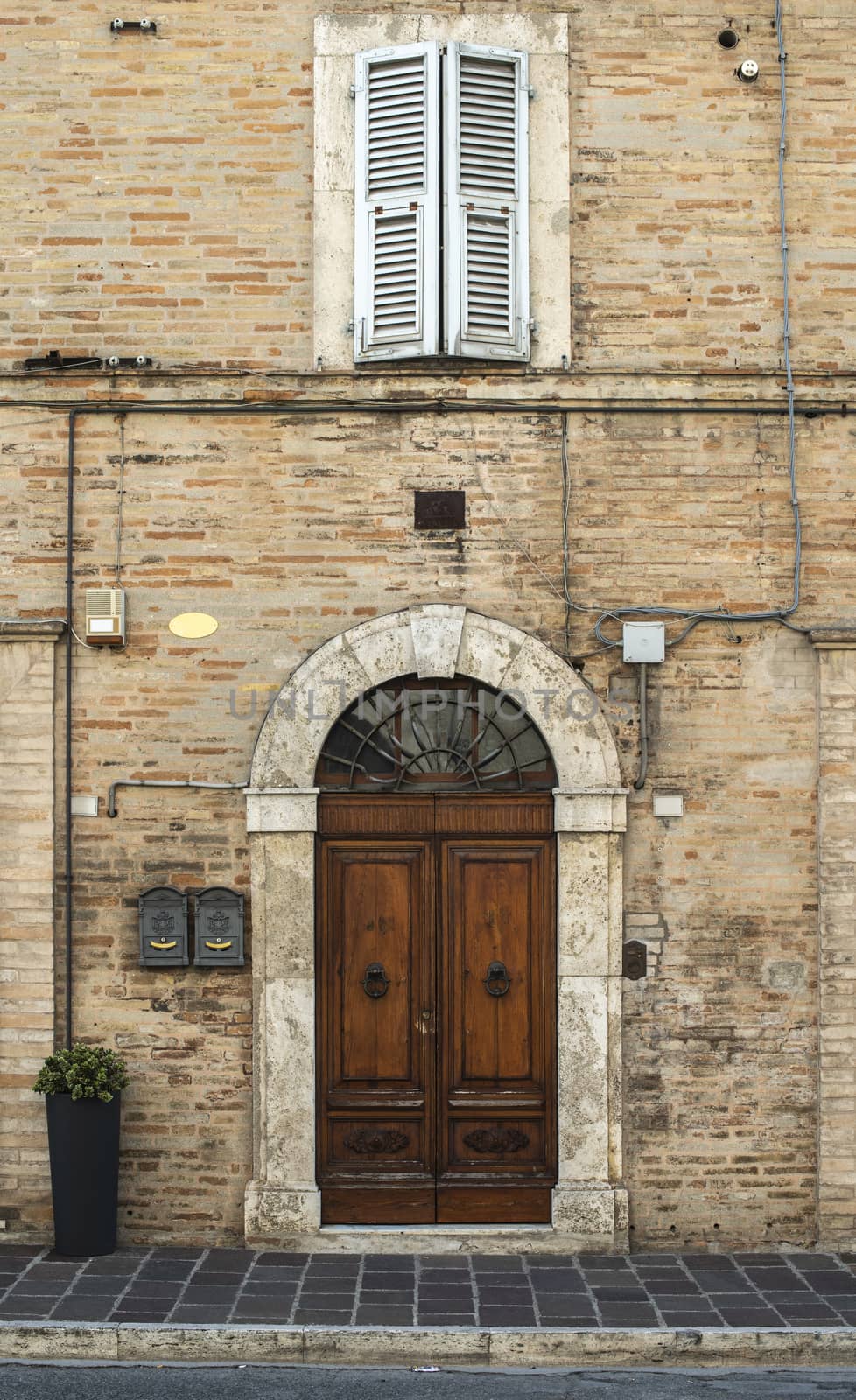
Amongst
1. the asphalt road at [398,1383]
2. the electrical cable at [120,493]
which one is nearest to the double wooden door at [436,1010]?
the asphalt road at [398,1383]

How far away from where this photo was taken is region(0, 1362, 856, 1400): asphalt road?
630 centimetres

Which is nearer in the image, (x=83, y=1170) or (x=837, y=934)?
(x=83, y=1170)

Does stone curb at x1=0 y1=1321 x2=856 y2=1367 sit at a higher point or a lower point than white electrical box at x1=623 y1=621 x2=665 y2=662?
lower

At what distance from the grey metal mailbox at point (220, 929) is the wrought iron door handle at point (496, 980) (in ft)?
4.57

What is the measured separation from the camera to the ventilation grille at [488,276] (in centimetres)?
830

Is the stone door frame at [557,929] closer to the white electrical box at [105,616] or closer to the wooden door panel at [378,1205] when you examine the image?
the wooden door panel at [378,1205]

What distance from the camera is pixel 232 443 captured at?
8305 mm

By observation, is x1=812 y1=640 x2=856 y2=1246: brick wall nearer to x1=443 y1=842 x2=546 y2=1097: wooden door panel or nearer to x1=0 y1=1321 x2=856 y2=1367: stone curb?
x1=0 y1=1321 x2=856 y2=1367: stone curb

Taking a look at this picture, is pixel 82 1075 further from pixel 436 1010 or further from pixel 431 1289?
pixel 431 1289

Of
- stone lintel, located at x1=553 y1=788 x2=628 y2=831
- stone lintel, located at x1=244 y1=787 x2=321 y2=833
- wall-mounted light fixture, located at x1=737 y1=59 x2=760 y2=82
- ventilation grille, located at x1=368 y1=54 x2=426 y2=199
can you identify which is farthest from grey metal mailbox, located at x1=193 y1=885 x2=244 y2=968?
wall-mounted light fixture, located at x1=737 y1=59 x2=760 y2=82

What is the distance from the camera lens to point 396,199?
8312mm

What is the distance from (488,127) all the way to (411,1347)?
21.5 ft

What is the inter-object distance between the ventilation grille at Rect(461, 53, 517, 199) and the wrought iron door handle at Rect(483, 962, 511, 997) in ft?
14.6

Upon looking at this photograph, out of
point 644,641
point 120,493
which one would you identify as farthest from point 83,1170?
point 644,641
